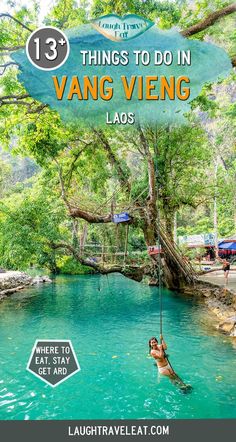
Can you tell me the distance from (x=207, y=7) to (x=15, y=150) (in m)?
3.92

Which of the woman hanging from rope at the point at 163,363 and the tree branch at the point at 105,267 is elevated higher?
the tree branch at the point at 105,267

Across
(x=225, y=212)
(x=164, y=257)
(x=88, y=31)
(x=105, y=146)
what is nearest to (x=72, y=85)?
(x=88, y=31)

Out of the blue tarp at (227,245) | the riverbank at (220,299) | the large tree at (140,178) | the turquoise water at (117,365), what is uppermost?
the large tree at (140,178)

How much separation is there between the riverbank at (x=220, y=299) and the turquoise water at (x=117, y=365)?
267 mm

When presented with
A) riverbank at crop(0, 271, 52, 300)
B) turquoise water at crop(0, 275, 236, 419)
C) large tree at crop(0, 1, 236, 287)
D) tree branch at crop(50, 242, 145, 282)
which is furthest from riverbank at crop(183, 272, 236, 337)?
riverbank at crop(0, 271, 52, 300)

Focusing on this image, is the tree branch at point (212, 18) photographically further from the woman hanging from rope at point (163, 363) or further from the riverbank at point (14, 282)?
the riverbank at point (14, 282)

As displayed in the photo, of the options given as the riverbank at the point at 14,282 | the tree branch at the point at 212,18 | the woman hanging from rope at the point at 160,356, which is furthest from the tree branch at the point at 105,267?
the tree branch at the point at 212,18

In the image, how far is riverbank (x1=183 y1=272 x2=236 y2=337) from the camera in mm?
6250

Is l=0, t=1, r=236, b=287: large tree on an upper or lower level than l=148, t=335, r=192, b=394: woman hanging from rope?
upper

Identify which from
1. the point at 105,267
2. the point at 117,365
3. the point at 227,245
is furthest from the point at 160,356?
the point at 227,245

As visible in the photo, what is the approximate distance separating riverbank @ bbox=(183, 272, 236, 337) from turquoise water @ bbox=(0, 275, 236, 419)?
10.5 inches

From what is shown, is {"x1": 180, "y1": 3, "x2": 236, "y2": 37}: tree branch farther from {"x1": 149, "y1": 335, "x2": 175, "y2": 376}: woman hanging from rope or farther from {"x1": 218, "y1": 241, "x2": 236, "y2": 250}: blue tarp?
{"x1": 218, "y1": 241, "x2": 236, "y2": 250}: blue tarp

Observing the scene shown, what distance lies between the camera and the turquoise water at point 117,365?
363 centimetres

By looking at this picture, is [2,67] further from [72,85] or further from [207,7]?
[207,7]
